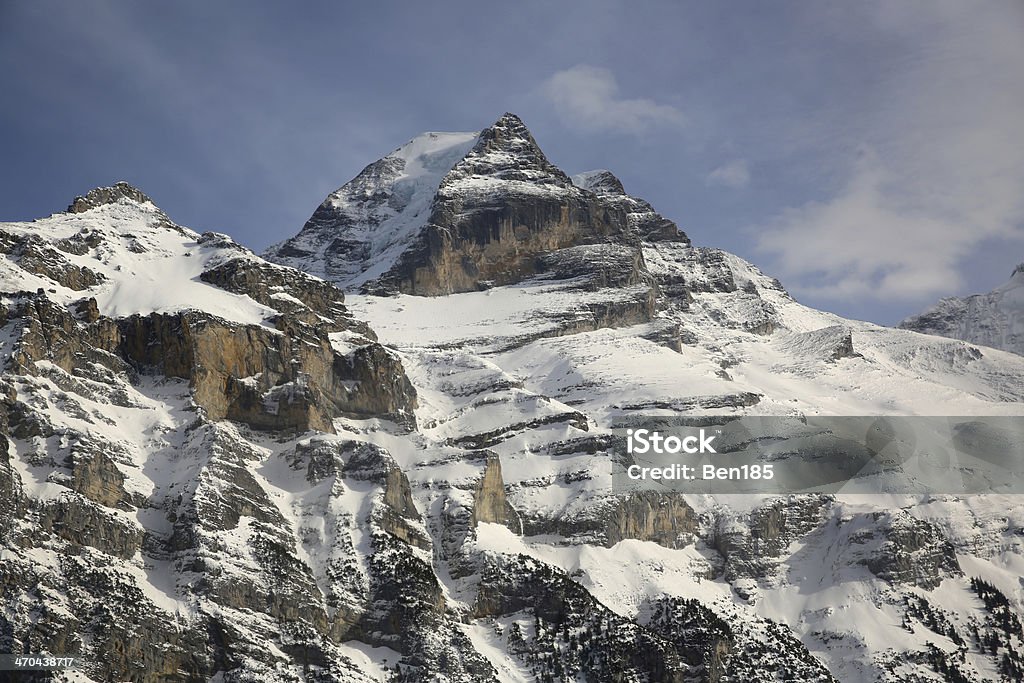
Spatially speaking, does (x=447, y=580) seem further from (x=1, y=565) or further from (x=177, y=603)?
(x=1, y=565)

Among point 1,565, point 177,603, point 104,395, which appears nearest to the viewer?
point 1,565

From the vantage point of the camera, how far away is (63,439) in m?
171

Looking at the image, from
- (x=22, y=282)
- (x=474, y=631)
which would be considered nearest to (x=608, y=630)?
(x=474, y=631)

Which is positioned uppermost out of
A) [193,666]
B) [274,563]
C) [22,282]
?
[22,282]

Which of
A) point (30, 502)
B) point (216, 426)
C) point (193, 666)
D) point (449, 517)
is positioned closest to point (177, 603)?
point (193, 666)

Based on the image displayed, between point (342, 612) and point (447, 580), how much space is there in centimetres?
2070

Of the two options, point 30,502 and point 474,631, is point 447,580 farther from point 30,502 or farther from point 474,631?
point 30,502

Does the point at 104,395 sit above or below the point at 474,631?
above

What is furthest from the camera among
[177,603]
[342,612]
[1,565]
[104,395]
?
[104,395]

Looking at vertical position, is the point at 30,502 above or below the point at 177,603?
above

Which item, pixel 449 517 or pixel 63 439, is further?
pixel 449 517

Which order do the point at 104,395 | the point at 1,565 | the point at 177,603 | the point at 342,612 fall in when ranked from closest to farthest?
the point at 1,565
the point at 177,603
the point at 342,612
the point at 104,395

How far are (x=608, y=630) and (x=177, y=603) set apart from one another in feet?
184

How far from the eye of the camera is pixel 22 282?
196 meters
